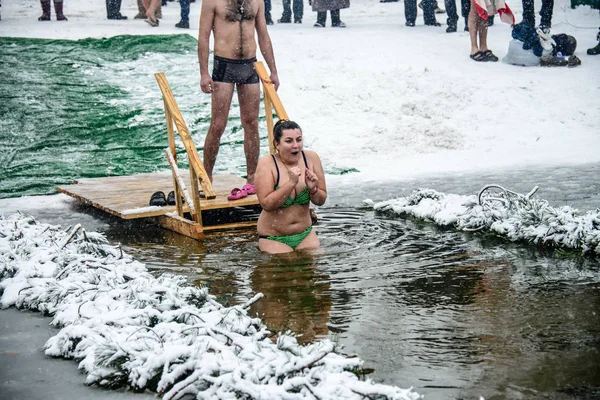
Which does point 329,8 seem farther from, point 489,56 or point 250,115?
point 250,115

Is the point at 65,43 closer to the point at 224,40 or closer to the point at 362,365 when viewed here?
the point at 224,40

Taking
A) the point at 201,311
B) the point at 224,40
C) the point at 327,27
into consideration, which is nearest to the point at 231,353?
the point at 201,311

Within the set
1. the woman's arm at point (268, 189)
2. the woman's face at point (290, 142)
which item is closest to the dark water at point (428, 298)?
the woman's arm at point (268, 189)

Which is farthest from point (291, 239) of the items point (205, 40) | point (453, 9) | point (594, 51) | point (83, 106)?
point (453, 9)

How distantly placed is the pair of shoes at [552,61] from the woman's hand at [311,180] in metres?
10.7

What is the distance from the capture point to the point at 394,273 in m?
5.83

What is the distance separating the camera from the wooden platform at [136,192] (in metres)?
7.93

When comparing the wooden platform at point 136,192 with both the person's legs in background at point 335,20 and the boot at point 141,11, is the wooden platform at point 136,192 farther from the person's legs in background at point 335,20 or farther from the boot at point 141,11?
the boot at point 141,11

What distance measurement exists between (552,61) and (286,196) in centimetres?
1090

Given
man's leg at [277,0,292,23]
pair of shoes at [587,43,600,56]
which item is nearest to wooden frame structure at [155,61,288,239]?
pair of shoes at [587,43,600,56]

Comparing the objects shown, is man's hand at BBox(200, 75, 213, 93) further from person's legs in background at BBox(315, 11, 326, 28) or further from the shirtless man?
person's legs in background at BBox(315, 11, 326, 28)

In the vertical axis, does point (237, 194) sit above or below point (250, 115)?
below

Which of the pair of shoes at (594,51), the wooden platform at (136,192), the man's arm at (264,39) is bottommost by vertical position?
the wooden platform at (136,192)

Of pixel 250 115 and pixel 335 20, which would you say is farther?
pixel 335 20
